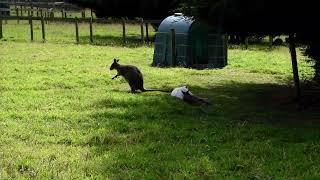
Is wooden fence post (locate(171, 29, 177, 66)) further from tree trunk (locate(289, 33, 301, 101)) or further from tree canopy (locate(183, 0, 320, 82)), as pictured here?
tree trunk (locate(289, 33, 301, 101))

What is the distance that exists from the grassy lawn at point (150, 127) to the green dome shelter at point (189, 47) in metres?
1.66

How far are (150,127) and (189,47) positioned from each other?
9.88 meters

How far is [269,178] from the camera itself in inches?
239

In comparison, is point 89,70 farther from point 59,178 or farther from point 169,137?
point 59,178

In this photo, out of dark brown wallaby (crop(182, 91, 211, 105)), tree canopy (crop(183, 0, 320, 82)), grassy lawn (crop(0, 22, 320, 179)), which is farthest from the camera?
dark brown wallaby (crop(182, 91, 211, 105))

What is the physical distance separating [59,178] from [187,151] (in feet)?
6.05

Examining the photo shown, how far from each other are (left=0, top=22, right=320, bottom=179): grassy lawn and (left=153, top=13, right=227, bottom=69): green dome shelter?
1662 millimetres

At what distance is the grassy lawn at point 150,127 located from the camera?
643 cm

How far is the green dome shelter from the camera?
1834 cm

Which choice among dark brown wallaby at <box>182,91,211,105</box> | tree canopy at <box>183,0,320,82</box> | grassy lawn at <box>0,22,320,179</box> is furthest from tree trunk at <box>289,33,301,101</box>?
dark brown wallaby at <box>182,91,211,105</box>

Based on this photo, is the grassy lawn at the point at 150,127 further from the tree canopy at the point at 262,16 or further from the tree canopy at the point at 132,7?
the tree canopy at the point at 132,7

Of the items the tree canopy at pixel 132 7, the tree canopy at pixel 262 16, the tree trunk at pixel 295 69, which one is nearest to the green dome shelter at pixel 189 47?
the tree canopy at pixel 262 16

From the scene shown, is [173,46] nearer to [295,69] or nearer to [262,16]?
[295,69]

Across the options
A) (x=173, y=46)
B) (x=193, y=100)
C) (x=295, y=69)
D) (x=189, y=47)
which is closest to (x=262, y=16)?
(x=295, y=69)
